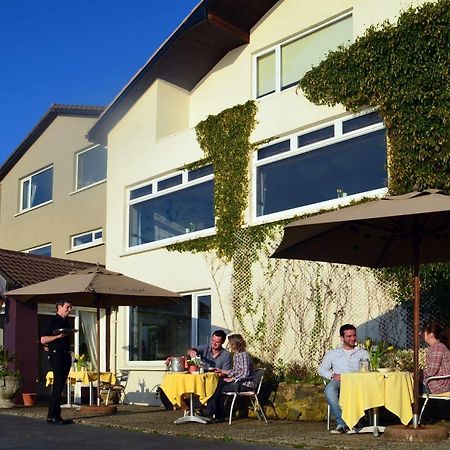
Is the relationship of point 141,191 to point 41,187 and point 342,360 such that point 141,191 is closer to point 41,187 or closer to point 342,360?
point 41,187

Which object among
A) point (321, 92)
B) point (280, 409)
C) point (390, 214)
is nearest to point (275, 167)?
point (321, 92)

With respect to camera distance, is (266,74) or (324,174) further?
(266,74)

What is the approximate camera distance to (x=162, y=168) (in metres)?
15.7

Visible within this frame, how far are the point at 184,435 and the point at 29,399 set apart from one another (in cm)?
646

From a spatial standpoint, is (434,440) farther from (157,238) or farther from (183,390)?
(157,238)

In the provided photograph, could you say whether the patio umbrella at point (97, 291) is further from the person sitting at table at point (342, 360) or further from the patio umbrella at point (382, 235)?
the patio umbrella at point (382, 235)

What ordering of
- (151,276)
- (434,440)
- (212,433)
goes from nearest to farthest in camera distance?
1. (434,440)
2. (212,433)
3. (151,276)

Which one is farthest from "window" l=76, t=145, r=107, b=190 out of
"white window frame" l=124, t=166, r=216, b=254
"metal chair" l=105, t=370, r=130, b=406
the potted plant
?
the potted plant

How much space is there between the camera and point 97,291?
11758mm

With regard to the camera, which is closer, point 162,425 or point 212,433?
point 212,433

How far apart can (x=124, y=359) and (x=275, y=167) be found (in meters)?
5.50

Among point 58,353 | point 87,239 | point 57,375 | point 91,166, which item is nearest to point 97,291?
point 58,353

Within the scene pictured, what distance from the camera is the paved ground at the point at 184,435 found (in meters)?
8.02

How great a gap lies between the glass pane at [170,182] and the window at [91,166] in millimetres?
5111
